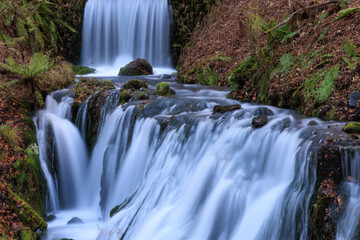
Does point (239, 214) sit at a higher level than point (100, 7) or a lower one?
lower

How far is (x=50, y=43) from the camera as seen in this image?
15875 millimetres

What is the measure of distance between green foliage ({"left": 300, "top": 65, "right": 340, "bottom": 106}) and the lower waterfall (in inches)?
18.6

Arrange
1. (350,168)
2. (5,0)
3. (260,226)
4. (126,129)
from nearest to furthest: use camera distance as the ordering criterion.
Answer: (350,168) < (260,226) < (126,129) < (5,0)

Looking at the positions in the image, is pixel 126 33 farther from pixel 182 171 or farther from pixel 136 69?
pixel 182 171

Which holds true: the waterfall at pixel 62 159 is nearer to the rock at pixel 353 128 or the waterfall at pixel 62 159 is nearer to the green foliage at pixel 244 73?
the green foliage at pixel 244 73

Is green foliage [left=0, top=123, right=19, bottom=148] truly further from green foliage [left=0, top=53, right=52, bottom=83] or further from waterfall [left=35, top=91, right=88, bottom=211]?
green foliage [left=0, top=53, right=52, bottom=83]

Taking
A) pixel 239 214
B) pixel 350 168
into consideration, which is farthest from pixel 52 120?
pixel 350 168

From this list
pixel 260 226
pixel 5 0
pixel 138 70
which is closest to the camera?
pixel 260 226

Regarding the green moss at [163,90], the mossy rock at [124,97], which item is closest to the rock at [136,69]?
the green moss at [163,90]

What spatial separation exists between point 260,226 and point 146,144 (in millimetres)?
3378

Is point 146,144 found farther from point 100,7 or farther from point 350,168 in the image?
point 100,7

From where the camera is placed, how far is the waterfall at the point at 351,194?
396 cm

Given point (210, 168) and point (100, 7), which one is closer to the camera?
point (210, 168)

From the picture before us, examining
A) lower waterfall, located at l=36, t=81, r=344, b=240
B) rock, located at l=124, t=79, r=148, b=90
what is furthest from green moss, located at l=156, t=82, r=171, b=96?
rock, located at l=124, t=79, r=148, b=90
